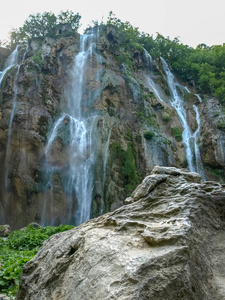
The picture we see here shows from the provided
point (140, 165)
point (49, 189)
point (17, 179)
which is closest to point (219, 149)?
point (140, 165)

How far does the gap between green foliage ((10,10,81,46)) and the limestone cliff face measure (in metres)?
5.32

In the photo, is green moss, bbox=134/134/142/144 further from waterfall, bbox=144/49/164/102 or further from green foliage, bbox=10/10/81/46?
green foliage, bbox=10/10/81/46

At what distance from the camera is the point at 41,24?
29.3 metres

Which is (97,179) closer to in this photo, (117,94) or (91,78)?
(117,94)

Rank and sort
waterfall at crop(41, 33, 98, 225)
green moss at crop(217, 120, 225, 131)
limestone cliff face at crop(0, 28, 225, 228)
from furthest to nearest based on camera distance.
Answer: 1. green moss at crop(217, 120, 225, 131)
2. limestone cliff face at crop(0, 28, 225, 228)
3. waterfall at crop(41, 33, 98, 225)

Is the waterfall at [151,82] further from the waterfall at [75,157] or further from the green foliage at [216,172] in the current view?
the green foliage at [216,172]

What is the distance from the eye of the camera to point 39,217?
1698 cm

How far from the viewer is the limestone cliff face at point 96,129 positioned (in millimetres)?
17500

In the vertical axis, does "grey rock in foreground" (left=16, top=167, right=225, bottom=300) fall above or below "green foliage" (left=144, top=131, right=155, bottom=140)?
below

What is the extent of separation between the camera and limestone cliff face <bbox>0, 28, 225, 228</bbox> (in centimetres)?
1750

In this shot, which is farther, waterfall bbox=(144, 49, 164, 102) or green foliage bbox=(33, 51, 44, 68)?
waterfall bbox=(144, 49, 164, 102)

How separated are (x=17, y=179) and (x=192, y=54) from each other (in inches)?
1006

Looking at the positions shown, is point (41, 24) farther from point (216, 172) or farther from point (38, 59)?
point (216, 172)

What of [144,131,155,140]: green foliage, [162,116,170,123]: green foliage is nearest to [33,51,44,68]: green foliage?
[144,131,155,140]: green foliage
